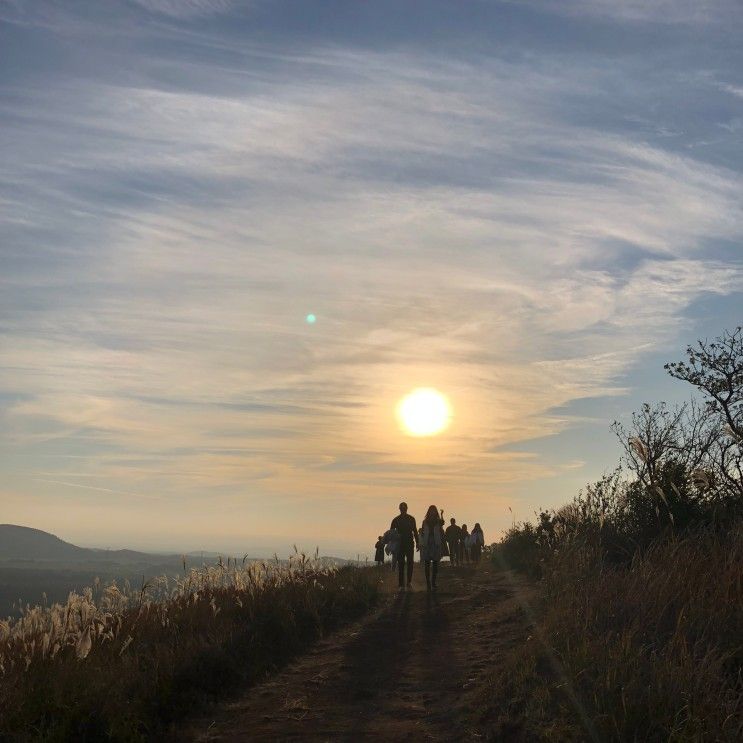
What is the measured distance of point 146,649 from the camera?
391 inches

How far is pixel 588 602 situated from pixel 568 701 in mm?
2257

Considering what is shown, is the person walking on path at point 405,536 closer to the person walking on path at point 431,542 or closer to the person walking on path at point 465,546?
the person walking on path at point 431,542

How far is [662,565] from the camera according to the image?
10312 mm

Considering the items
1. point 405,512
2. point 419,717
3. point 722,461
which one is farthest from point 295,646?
point 722,461

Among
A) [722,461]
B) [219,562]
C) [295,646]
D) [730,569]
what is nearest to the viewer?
[730,569]

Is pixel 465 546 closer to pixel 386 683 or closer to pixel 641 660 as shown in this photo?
pixel 386 683

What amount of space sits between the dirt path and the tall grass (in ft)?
1.67

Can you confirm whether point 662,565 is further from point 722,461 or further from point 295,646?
point 722,461

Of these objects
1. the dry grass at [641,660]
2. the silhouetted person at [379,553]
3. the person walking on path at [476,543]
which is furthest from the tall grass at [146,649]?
the person walking on path at [476,543]

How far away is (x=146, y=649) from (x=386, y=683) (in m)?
2.98

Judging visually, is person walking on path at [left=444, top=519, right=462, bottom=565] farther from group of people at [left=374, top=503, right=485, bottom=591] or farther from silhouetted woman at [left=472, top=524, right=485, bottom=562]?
group of people at [left=374, top=503, right=485, bottom=591]

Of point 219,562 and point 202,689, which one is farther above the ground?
point 219,562

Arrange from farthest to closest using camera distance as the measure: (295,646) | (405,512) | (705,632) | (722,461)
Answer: (722,461)
(405,512)
(295,646)
(705,632)

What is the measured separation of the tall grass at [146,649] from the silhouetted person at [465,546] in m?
18.9
